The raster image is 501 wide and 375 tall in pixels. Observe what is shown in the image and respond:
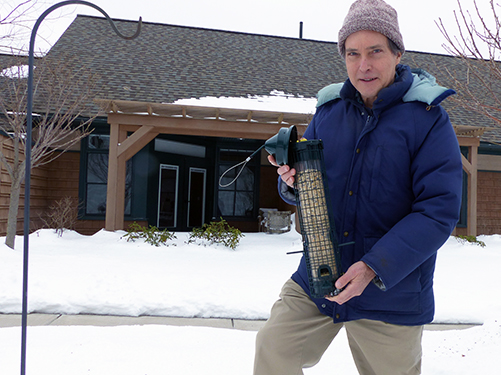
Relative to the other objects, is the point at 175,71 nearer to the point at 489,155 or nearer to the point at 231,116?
the point at 231,116

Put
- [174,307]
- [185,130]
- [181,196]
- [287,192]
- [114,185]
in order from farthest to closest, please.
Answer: [181,196], [185,130], [114,185], [174,307], [287,192]

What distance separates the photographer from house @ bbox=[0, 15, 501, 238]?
880cm

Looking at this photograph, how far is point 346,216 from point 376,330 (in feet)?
1.36

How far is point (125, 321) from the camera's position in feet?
12.0

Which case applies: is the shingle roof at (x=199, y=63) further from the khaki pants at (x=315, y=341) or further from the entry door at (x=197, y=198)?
the khaki pants at (x=315, y=341)

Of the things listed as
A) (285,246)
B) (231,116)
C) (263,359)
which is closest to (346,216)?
(263,359)

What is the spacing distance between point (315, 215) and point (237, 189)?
10757 millimetres

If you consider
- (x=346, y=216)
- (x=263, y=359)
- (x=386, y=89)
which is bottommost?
(x=263, y=359)

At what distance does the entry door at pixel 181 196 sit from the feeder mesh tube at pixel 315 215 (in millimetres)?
9675

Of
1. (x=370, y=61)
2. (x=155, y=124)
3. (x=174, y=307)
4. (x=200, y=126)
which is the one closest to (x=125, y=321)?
(x=174, y=307)

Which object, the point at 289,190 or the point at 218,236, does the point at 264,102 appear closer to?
the point at 218,236

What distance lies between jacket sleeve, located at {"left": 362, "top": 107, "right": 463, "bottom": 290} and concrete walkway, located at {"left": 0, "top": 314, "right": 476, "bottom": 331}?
2480mm

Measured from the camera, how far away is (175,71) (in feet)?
38.7

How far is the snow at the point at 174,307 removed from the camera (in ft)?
9.37
